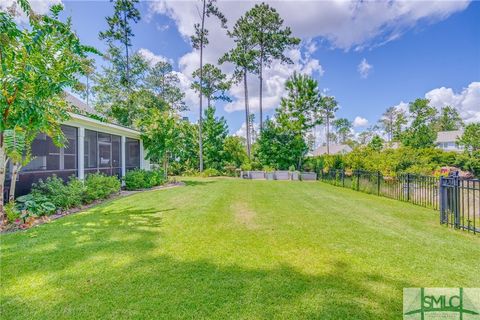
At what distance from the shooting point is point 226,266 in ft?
10.8

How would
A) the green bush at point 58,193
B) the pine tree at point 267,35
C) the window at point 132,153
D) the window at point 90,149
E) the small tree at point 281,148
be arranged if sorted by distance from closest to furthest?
the green bush at point 58,193 < the window at point 90,149 < the window at point 132,153 < the small tree at point 281,148 < the pine tree at point 267,35

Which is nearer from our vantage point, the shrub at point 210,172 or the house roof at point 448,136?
the shrub at point 210,172

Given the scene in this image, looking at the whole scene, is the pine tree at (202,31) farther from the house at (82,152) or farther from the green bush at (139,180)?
the green bush at (139,180)

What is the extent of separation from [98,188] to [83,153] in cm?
167

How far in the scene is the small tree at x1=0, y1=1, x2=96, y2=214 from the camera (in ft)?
15.4

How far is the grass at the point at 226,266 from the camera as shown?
2400mm

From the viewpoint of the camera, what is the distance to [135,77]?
25.1 m

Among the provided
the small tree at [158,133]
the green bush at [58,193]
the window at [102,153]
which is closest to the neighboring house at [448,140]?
the small tree at [158,133]

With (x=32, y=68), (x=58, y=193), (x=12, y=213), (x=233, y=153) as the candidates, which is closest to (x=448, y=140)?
(x=233, y=153)

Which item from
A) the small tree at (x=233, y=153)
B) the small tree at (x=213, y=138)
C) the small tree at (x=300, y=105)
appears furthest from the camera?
the small tree at (x=233, y=153)

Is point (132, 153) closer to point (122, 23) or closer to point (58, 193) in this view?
point (58, 193)

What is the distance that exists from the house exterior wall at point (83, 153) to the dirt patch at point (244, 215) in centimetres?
513

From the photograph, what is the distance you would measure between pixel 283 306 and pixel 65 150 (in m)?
9.08

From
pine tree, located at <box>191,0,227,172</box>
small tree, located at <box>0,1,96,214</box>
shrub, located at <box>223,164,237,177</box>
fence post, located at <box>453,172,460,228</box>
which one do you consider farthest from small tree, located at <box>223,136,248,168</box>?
fence post, located at <box>453,172,460,228</box>
